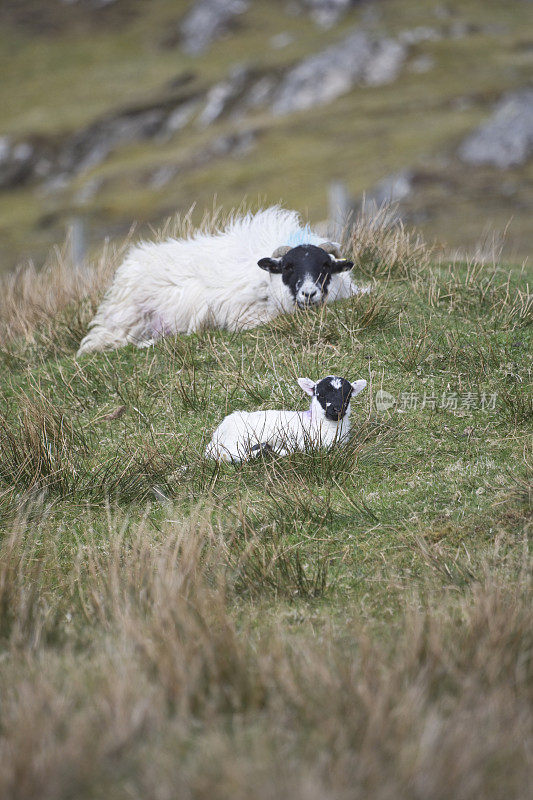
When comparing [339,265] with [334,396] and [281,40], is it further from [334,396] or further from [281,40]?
[281,40]

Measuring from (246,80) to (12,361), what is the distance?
75783mm

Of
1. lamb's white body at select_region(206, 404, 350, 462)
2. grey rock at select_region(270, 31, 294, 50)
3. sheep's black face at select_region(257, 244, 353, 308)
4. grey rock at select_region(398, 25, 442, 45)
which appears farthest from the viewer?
grey rock at select_region(270, 31, 294, 50)

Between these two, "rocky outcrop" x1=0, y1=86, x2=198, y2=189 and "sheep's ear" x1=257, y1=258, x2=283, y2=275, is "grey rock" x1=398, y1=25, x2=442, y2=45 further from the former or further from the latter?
"sheep's ear" x1=257, y1=258, x2=283, y2=275

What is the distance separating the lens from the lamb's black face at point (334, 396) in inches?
225

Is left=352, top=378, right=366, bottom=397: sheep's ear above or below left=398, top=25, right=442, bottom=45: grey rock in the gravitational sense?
below

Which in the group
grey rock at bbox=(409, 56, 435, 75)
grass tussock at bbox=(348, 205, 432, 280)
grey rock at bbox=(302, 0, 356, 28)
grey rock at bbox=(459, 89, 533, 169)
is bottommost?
grey rock at bbox=(459, 89, 533, 169)

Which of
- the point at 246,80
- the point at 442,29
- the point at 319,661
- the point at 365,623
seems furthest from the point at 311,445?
the point at 442,29

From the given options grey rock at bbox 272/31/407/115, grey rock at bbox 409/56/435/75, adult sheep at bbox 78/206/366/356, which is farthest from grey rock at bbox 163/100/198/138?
adult sheep at bbox 78/206/366/356

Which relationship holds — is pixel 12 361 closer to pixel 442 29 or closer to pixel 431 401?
pixel 431 401

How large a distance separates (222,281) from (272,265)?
716 mm

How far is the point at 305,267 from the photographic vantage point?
25.7 ft

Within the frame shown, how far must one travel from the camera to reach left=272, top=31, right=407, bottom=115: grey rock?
234 ft

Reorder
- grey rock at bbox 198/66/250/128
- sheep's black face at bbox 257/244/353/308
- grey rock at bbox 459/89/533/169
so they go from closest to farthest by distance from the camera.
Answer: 1. sheep's black face at bbox 257/244/353/308
2. grey rock at bbox 459/89/533/169
3. grey rock at bbox 198/66/250/128

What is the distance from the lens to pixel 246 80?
77.6 metres
